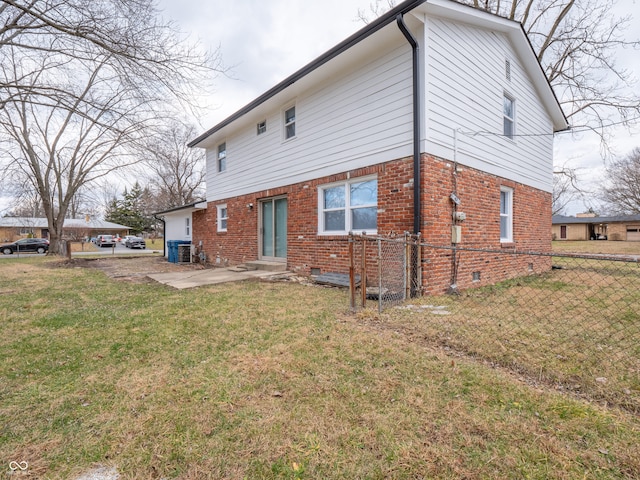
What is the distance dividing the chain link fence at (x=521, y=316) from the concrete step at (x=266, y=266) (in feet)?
10.8

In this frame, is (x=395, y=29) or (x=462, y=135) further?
(x=462, y=135)

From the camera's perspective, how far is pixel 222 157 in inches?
500

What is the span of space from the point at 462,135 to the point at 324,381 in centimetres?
604

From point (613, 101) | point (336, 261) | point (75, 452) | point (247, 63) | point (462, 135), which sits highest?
point (613, 101)

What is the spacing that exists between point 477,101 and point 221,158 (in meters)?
9.48

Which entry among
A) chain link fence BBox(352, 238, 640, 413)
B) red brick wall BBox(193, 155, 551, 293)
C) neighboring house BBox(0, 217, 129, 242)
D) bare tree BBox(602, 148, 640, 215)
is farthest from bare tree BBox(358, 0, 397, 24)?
neighboring house BBox(0, 217, 129, 242)

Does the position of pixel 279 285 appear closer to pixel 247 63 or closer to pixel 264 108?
pixel 247 63

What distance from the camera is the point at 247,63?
6.39 m

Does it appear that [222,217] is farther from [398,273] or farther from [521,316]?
[521,316]

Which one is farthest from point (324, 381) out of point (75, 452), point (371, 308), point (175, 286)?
point (175, 286)

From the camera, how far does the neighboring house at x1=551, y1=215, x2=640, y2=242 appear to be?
1433 inches

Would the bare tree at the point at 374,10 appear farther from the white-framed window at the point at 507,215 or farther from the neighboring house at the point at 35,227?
the neighboring house at the point at 35,227

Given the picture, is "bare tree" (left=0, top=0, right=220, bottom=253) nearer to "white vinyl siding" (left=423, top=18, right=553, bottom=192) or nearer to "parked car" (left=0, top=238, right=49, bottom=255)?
"white vinyl siding" (left=423, top=18, right=553, bottom=192)

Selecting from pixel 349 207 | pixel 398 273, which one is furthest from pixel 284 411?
pixel 349 207
